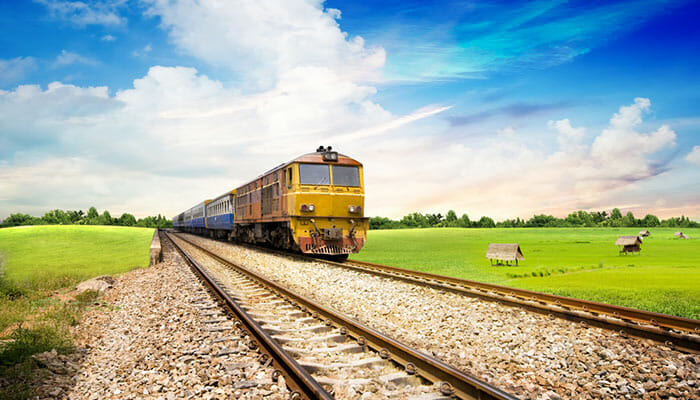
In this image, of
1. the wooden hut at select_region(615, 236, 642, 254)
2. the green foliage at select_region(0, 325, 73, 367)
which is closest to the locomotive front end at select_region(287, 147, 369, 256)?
the green foliage at select_region(0, 325, 73, 367)

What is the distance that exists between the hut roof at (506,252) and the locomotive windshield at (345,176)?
5.91 m

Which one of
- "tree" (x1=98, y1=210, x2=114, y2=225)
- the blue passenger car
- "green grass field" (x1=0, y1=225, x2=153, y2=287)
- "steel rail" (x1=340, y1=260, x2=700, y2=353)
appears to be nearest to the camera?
"steel rail" (x1=340, y1=260, x2=700, y2=353)

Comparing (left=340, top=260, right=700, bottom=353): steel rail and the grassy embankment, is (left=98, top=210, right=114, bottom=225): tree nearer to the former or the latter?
the grassy embankment

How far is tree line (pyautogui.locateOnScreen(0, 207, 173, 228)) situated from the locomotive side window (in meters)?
92.7

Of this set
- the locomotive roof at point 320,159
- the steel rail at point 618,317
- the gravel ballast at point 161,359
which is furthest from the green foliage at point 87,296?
the steel rail at point 618,317

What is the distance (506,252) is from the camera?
14742 mm

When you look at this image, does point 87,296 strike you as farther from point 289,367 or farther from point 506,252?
point 506,252

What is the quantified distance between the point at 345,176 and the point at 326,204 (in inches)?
59.1

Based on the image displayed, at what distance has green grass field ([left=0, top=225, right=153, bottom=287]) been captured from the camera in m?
16.5

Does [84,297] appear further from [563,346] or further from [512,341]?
[563,346]

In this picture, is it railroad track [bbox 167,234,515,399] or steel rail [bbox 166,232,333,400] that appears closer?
steel rail [bbox 166,232,333,400]

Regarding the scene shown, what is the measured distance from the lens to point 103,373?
15.7 feet

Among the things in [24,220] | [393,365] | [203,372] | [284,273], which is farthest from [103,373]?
[24,220]

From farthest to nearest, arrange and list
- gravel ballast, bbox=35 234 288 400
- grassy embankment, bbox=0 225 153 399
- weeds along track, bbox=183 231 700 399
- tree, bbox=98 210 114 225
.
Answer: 1. tree, bbox=98 210 114 225
2. grassy embankment, bbox=0 225 153 399
3. weeds along track, bbox=183 231 700 399
4. gravel ballast, bbox=35 234 288 400
